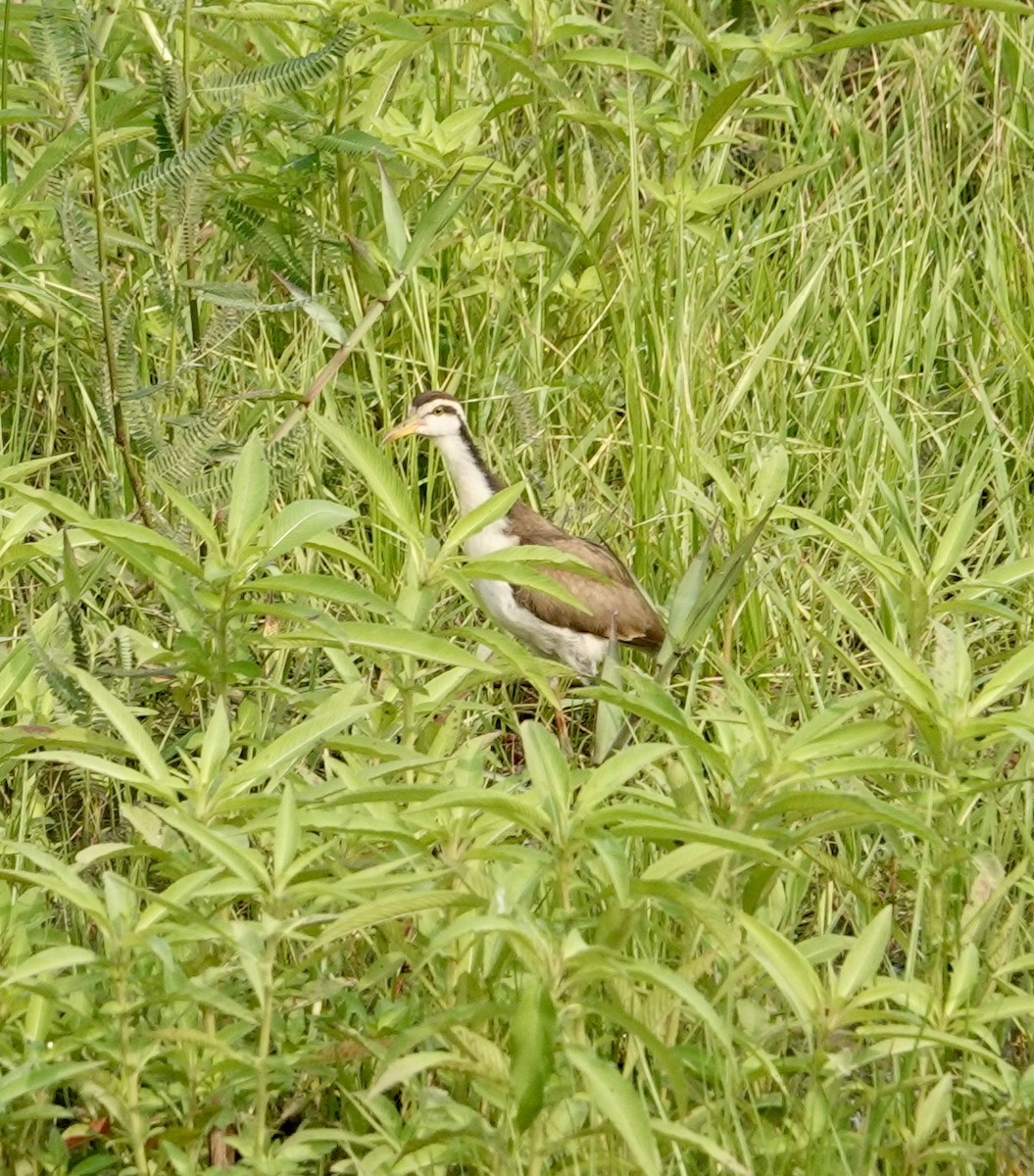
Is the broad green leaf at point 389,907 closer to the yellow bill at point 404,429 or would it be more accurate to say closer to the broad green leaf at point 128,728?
the broad green leaf at point 128,728

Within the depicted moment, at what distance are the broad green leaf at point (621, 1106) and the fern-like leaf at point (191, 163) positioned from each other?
230cm

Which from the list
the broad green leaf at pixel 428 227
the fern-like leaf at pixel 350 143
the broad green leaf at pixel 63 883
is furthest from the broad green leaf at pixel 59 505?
the fern-like leaf at pixel 350 143

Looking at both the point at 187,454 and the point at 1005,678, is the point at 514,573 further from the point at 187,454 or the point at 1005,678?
the point at 187,454

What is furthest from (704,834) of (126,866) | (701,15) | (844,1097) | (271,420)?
(701,15)

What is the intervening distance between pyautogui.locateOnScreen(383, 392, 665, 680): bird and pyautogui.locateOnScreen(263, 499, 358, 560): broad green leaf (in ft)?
6.61

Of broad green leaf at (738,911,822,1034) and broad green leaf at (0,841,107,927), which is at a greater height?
broad green leaf at (0,841,107,927)

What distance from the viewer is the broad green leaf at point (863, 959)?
3.04m

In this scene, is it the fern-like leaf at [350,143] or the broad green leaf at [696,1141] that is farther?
the fern-like leaf at [350,143]

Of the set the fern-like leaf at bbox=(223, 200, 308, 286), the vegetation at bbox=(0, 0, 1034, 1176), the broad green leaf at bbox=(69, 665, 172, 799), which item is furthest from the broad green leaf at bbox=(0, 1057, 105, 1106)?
the fern-like leaf at bbox=(223, 200, 308, 286)

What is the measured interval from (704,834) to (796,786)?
0.45 m

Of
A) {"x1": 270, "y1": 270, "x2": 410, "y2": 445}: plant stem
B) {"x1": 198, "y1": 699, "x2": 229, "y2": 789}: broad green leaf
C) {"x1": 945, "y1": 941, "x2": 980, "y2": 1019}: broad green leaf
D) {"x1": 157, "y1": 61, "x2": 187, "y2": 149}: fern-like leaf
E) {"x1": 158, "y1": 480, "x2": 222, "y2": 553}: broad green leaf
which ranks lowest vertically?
{"x1": 945, "y1": 941, "x2": 980, "y2": 1019}: broad green leaf

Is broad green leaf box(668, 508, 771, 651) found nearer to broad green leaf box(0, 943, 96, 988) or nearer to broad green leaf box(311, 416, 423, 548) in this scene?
broad green leaf box(311, 416, 423, 548)

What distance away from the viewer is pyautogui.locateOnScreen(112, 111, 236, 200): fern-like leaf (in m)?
4.35

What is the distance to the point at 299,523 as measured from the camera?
11.7ft
